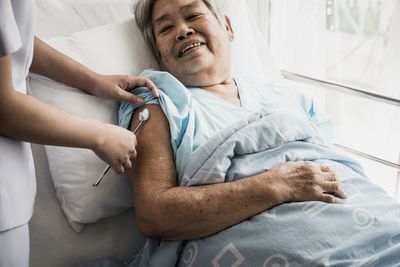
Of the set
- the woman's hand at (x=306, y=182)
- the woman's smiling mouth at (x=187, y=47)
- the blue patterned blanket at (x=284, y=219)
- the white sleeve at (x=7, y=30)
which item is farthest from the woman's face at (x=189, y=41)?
the white sleeve at (x=7, y=30)

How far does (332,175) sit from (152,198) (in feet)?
1.66

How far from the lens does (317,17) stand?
215 cm

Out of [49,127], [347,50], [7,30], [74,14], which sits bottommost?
[347,50]

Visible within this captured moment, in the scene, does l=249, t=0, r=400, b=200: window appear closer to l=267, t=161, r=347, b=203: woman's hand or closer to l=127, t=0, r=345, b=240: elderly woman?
l=127, t=0, r=345, b=240: elderly woman

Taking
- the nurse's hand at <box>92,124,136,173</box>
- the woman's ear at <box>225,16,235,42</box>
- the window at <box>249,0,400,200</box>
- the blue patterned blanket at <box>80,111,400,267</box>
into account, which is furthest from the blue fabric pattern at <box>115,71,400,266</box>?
the window at <box>249,0,400,200</box>

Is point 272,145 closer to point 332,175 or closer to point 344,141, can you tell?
point 332,175

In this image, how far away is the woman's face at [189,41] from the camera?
1421mm

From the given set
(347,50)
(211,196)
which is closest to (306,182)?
(211,196)

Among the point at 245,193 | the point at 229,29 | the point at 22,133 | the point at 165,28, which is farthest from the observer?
the point at 229,29

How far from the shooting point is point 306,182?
1.10m

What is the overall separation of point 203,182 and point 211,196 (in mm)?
56

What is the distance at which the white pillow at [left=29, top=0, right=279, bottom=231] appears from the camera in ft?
4.08

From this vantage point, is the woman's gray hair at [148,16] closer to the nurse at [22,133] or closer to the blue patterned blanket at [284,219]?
the blue patterned blanket at [284,219]

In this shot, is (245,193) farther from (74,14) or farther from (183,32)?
(74,14)
